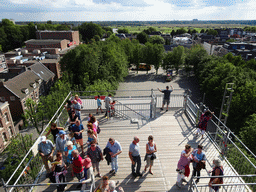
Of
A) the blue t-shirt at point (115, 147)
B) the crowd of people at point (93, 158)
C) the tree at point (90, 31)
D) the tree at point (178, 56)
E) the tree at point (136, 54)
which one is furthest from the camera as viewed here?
the tree at point (90, 31)

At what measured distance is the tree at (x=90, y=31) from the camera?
109 metres

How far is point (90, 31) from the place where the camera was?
11062cm

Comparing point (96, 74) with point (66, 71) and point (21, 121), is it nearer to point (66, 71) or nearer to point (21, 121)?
point (66, 71)

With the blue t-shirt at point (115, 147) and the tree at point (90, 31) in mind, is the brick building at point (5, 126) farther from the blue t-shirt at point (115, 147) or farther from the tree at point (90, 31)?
the tree at point (90, 31)

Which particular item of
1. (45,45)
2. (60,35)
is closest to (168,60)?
(45,45)

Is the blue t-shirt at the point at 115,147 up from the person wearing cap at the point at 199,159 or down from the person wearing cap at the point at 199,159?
up

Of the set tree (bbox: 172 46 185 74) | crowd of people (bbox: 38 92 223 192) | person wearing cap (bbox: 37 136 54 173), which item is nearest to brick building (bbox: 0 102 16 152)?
crowd of people (bbox: 38 92 223 192)

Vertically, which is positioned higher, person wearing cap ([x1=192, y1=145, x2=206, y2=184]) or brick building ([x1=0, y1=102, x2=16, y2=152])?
person wearing cap ([x1=192, y1=145, x2=206, y2=184])

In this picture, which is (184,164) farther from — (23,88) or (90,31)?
(90,31)

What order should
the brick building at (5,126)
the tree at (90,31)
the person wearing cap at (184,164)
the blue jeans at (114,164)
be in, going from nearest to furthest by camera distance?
the person wearing cap at (184,164)
the blue jeans at (114,164)
the brick building at (5,126)
the tree at (90,31)

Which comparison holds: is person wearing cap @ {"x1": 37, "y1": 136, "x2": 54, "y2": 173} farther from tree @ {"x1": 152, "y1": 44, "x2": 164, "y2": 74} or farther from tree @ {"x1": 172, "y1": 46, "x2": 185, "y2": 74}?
tree @ {"x1": 172, "y1": 46, "x2": 185, "y2": 74}

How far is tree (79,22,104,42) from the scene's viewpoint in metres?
109

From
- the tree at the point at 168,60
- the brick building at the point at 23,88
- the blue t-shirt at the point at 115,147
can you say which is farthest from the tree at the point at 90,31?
the blue t-shirt at the point at 115,147

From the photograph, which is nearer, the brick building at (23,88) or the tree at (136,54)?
the brick building at (23,88)
